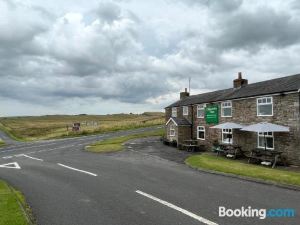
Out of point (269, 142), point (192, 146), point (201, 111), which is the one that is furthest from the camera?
point (201, 111)

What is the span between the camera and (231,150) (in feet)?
80.7

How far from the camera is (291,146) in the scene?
66.9 ft

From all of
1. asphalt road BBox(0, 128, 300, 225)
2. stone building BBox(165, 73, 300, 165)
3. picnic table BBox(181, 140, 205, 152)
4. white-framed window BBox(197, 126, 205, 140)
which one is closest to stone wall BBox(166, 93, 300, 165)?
stone building BBox(165, 73, 300, 165)

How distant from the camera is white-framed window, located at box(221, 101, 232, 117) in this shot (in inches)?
1063

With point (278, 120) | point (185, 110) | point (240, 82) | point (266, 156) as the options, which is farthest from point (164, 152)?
point (278, 120)

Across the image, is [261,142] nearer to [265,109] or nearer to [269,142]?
[269,142]

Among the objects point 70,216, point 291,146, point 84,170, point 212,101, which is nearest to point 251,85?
point 212,101

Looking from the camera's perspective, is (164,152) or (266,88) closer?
(266,88)

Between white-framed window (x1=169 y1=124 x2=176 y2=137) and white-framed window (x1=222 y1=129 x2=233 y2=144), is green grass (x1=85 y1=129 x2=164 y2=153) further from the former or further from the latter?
white-framed window (x1=222 y1=129 x2=233 y2=144)

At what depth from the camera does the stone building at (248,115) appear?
20484 millimetres

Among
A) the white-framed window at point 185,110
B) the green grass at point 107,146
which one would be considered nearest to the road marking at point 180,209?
the green grass at point 107,146

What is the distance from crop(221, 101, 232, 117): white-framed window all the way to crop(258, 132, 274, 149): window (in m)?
4.38

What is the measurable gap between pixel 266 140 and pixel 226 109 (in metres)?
5.93

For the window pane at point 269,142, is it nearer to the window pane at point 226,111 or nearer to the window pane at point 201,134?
the window pane at point 226,111
